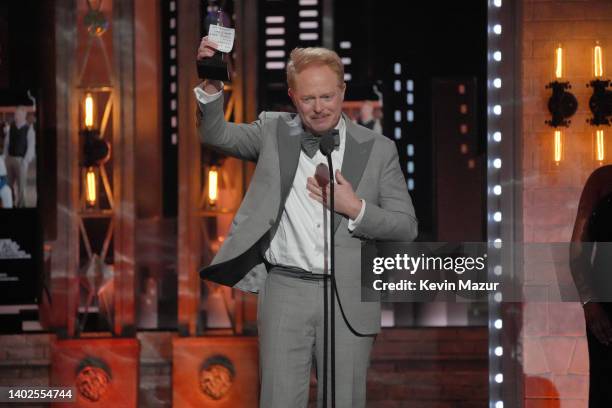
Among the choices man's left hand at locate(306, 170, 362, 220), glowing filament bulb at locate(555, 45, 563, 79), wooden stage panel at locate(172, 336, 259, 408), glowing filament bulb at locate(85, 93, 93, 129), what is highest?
glowing filament bulb at locate(555, 45, 563, 79)

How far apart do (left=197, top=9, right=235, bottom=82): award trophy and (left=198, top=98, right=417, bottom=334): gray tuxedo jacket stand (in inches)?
3.0

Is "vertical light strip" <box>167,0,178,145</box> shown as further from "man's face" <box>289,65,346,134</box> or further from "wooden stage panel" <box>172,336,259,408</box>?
"man's face" <box>289,65,346,134</box>

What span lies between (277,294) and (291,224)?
0.66 feet

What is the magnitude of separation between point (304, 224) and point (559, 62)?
5.93 feet

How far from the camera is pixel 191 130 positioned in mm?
4773

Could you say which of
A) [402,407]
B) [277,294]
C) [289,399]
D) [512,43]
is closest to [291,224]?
[277,294]

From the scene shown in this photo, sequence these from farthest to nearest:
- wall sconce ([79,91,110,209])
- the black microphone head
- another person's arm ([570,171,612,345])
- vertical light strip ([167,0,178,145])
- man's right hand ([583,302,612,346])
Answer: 1. vertical light strip ([167,0,178,145])
2. wall sconce ([79,91,110,209])
3. another person's arm ([570,171,612,345])
4. man's right hand ([583,302,612,346])
5. the black microphone head

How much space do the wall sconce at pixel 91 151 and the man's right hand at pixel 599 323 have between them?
8.02ft

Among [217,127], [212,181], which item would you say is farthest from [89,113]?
[217,127]

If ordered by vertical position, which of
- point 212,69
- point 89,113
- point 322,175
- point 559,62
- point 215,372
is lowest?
point 215,372

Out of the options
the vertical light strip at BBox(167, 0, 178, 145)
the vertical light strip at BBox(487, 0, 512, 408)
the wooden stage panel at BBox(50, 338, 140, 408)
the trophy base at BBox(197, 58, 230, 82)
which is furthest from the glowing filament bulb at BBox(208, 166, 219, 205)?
the trophy base at BBox(197, 58, 230, 82)

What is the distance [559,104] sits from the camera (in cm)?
400

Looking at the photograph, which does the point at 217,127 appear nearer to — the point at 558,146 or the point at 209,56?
the point at 209,56

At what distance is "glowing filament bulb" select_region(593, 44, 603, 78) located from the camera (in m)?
4.01
